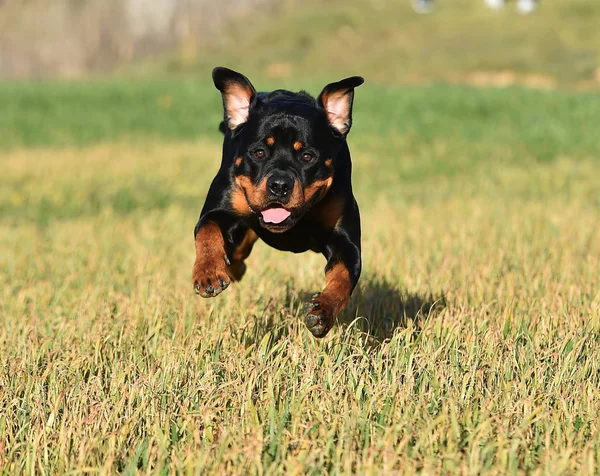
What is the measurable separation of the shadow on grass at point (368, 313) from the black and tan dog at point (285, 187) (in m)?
0.49

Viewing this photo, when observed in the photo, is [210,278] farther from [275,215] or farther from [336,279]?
[336,279]

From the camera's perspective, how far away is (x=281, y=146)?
398 centimetres

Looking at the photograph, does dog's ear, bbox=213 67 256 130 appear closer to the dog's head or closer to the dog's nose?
the dog's head

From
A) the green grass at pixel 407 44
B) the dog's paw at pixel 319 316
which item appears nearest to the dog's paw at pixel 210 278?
the dog's paw at pixel 319 316

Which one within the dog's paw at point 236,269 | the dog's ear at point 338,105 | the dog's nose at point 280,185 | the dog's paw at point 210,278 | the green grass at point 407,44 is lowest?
the dog's paw at point 236,269

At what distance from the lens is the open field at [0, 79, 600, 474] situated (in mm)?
2998

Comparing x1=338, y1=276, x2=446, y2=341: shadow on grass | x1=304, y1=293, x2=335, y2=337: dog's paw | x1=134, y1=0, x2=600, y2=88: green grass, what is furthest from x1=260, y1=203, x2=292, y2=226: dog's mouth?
x1=134, y1=0, x2=600, y2=88: green grass

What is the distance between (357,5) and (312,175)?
52526 mm

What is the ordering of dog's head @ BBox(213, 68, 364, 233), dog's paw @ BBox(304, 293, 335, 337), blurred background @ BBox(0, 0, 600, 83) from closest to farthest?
dog's paw @ BBox(304, 293, 335, 337)
dog's head @ BBox(213, 68, 364, 233)
blurred background @ BBox(0, 0, 600, 83)

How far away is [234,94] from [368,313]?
1.57m

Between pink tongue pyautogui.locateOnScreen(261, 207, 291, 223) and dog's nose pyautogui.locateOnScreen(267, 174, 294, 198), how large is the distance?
0.35 feet

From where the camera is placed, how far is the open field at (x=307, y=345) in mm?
2998

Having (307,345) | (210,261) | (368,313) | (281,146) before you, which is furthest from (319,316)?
(368,313)

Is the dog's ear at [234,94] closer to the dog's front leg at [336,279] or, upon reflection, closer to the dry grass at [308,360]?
the dog's front leg at [336,279]
